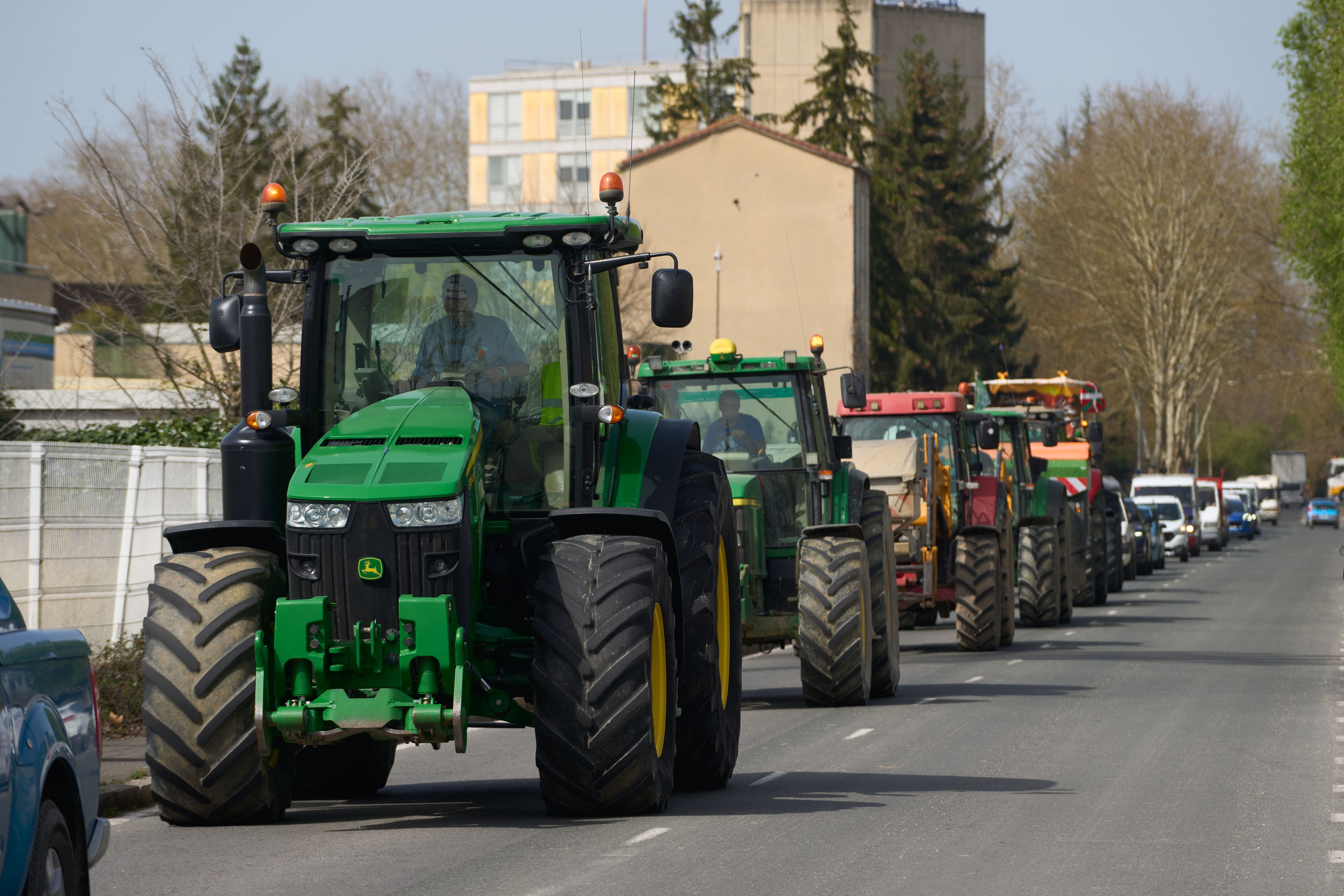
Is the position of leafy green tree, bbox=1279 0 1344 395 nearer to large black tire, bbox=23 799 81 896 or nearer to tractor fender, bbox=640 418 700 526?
tractor fender, bbox=640 418 700 526

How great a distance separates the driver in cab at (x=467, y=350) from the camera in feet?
33.2

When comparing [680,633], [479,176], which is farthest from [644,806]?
[479,176]

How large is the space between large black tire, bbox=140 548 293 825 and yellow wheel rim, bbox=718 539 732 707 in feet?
10.8

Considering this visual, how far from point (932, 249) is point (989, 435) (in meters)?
52.0

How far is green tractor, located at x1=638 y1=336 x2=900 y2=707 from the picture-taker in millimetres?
16156

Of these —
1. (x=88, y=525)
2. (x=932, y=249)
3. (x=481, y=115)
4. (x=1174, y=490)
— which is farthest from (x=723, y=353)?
(x=481, y=115)

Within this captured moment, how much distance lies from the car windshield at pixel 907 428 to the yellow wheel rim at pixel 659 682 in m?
13.3

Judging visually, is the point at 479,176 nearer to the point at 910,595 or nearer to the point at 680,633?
the point at 910,595

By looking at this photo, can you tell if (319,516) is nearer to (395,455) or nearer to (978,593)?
(395,455)

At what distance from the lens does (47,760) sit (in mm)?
5469

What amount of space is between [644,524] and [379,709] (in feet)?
5.74

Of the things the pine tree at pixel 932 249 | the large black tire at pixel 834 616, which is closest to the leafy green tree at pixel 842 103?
the pine tree at pixel 932 249

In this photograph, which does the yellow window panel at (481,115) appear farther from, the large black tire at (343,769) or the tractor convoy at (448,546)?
the large black tire at (343,769)

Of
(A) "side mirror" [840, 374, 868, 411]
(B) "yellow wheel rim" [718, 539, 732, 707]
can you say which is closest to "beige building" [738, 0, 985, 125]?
(A) "side mirror" [840, 374, 868, 411]
